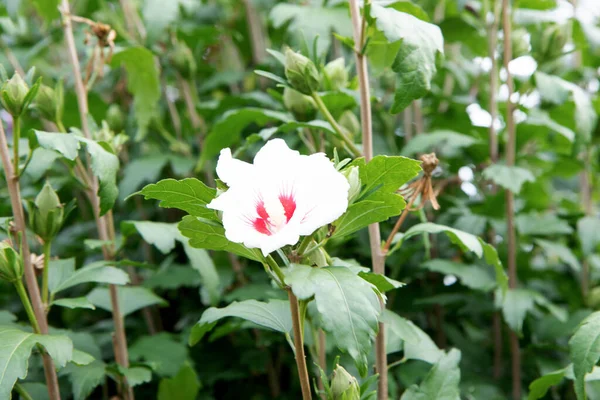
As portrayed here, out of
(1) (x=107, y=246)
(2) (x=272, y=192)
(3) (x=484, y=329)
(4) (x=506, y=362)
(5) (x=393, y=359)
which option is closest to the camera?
(2) (x=272, y=192)

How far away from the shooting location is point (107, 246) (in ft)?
3.19

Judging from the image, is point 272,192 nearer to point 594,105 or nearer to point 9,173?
point 9,173

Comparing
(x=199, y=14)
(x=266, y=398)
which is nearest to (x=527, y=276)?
(x=266, y=398)

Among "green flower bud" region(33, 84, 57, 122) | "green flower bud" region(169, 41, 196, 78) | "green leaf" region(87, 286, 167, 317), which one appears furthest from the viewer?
"green flower bud" region(169, 41, 196, 78)

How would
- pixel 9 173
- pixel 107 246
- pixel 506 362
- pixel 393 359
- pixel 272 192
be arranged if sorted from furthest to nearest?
pixel 506 362 < pixel 393 359 < pixel 107 246 < pixel 9 173 < pixel 272 192

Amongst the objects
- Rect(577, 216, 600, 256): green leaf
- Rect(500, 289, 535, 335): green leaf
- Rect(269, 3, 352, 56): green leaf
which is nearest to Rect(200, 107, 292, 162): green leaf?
Rect(269, 3, 352, 56): green leaf

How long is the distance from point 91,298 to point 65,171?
0.41 metres

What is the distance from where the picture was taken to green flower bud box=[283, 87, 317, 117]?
913 mm

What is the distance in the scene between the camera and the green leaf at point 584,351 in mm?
683

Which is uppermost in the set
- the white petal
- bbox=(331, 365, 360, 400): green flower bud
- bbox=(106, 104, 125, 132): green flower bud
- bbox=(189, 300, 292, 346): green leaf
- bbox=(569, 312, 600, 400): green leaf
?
the white petal

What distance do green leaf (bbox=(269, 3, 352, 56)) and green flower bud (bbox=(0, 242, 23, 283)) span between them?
0.64 metres

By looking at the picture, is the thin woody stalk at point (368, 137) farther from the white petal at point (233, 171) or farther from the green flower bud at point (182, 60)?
the green flower bud at point (182, 60)

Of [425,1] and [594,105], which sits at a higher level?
[425,1]

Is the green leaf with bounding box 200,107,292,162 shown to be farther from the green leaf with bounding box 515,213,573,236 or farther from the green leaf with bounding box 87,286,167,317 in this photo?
the green leaf with bounding box 515,213,573,236
